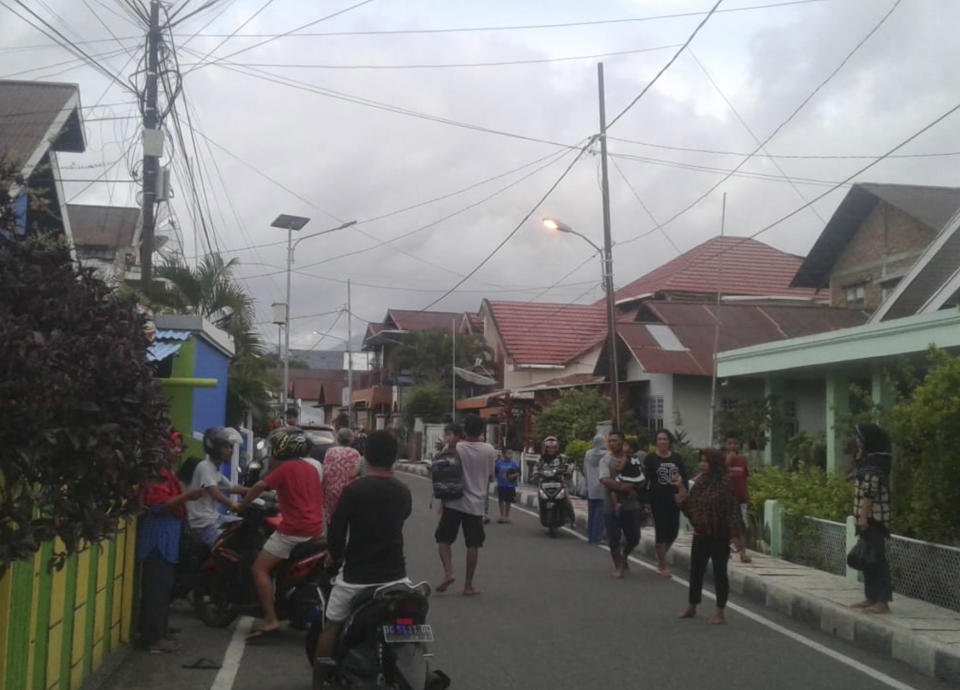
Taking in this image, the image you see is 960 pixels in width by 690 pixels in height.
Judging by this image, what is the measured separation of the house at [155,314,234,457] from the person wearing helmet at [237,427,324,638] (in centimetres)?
301

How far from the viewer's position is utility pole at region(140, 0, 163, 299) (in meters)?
15.5

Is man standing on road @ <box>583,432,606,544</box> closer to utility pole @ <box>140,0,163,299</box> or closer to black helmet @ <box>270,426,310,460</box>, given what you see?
utility pole @ <box>140,0,163,299</box>

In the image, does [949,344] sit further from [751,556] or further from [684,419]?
[684,419]

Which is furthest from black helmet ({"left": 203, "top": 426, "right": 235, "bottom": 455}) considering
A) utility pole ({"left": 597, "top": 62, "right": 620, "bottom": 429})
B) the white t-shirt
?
utility pole ({"left": 597, "top": 62, "right": 620, "bottom": 429})

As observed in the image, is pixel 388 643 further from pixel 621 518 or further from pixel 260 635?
pixel 621 518

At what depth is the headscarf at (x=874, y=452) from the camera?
9.58 meters

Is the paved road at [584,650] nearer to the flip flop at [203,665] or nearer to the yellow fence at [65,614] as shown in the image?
the flip flop at [203,665]

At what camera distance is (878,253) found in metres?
28.4

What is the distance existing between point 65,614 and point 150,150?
10.5 meters

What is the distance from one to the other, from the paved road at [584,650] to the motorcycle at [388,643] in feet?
4.32

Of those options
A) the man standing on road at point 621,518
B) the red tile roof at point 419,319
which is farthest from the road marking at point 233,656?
the red tile roof at point 419,319

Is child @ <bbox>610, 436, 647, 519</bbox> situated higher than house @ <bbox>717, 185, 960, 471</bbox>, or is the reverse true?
house @ <bbox>717, 185, 960, 471</bbox>

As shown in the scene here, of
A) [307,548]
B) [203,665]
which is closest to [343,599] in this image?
[203,665]

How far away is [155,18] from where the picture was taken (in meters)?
15.8
